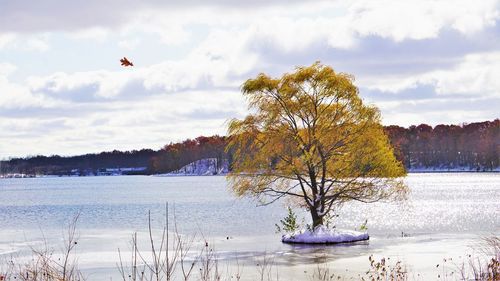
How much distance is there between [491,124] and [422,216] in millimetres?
142558

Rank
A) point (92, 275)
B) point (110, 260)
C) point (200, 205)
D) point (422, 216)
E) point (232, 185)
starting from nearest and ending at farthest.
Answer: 1. point (92, 275)
2. point (110, 260)
3. point (232, 185)
4. point (422, 216)
5. point (200, 205)

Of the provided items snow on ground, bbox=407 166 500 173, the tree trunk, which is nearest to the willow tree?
the tree trunk

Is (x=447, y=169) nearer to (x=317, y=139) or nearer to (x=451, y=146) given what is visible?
(x=451, y=146)

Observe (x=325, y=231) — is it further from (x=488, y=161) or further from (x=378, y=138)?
(x=488, y=161)

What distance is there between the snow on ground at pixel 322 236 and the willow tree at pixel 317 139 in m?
0.99

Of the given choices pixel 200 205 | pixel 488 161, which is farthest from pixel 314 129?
pixel 488 161

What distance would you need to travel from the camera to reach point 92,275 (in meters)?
25.9

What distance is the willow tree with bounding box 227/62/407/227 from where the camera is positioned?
1478 inches

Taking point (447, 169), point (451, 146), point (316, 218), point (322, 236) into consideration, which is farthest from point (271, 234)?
point (447, 169)

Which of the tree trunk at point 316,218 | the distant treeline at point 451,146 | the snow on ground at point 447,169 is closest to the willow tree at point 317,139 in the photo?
the tree trunk at point 316,218

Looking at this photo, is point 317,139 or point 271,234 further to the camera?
point 271,234

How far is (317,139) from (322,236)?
4.93 m

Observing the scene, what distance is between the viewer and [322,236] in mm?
35719

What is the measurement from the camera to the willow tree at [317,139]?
3753cm
